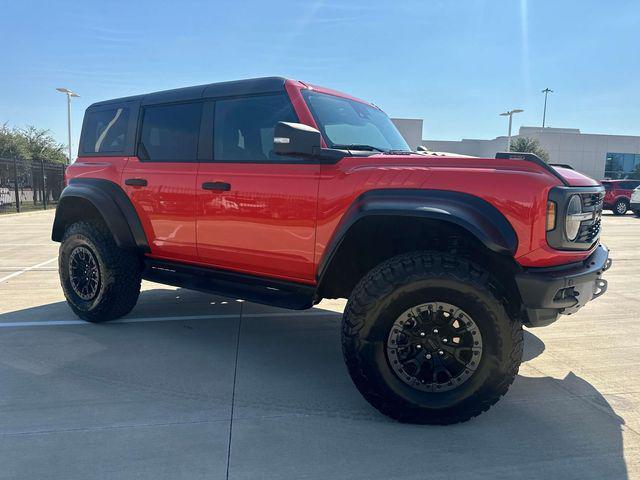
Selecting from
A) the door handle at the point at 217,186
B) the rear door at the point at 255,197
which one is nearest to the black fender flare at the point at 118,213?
the rear door at the point at 255,197

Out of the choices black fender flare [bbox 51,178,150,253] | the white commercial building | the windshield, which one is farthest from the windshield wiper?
the white commercial building

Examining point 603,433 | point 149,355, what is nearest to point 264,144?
point 149,355

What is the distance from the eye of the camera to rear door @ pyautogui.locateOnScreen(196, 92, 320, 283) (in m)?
3.28

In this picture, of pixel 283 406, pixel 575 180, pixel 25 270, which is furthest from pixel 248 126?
pixel 25 270

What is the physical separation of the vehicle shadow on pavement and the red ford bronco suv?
26cm

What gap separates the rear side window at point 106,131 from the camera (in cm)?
450

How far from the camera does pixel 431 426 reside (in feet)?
8.98

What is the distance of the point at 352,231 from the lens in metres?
2.99

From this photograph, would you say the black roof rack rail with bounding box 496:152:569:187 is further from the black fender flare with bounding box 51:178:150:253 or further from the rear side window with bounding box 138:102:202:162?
the black fender flare with bounding box 51:178:150:253

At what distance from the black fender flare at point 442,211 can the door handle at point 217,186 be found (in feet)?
3.54

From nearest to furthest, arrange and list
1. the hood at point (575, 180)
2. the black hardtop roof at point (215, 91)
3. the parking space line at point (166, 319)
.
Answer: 1. the hood at point (575, 180)
2. the black hardtop roof at point (215, 91)
3. the parking space line at point (166, 319)

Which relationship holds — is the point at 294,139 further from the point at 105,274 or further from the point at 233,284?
the point at 105,274

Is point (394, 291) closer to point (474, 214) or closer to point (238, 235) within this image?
point (474, 214)

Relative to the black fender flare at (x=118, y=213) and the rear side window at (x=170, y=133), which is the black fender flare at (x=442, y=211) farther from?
the black fender flare at (x=118, y=213)
